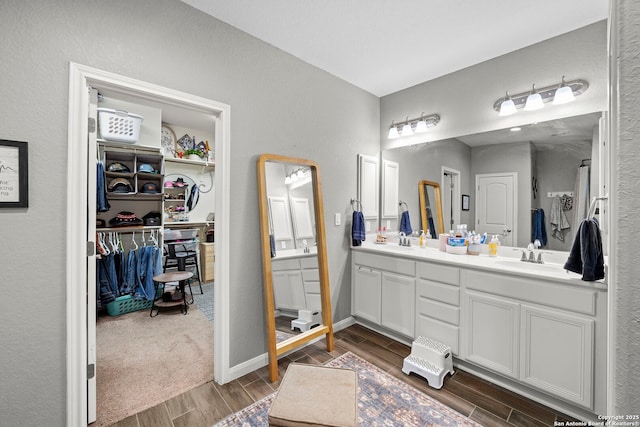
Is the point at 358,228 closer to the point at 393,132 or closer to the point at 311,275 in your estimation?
the point at 311,275

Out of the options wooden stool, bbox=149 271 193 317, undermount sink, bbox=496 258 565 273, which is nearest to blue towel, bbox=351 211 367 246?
undermount sink, bbox=496 258 565 273

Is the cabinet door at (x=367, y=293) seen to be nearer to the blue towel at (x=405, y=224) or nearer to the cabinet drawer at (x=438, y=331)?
the cabinet drawer at (x=438, y=331)

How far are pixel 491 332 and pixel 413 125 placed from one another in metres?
2.14

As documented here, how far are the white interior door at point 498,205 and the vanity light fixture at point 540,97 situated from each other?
56 cm

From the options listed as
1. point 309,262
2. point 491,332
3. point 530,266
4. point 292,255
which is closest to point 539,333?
point 491,332

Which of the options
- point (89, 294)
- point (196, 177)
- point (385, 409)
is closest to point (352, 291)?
point (385, 409)

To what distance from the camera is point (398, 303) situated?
261 centimetres

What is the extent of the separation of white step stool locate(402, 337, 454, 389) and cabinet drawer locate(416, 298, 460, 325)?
0.22 meters

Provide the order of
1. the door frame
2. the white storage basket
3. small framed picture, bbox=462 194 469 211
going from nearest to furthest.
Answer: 1. the door frame
2. small framed picture, bbox=462 194 469 211
3. the white storage basket

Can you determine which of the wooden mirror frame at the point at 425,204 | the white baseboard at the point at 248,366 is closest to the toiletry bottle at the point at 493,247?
the wooden mirror frame at the point at 425,204

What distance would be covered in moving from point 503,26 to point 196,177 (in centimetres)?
465

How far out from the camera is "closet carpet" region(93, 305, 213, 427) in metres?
1.88

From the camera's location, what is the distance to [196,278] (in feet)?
14.9

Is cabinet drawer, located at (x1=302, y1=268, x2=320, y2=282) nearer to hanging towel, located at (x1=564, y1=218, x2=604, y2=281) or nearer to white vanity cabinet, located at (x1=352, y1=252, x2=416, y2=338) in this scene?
white vanity cabinet, located at (x1=352, y1=252, x2=416, y2=338)
